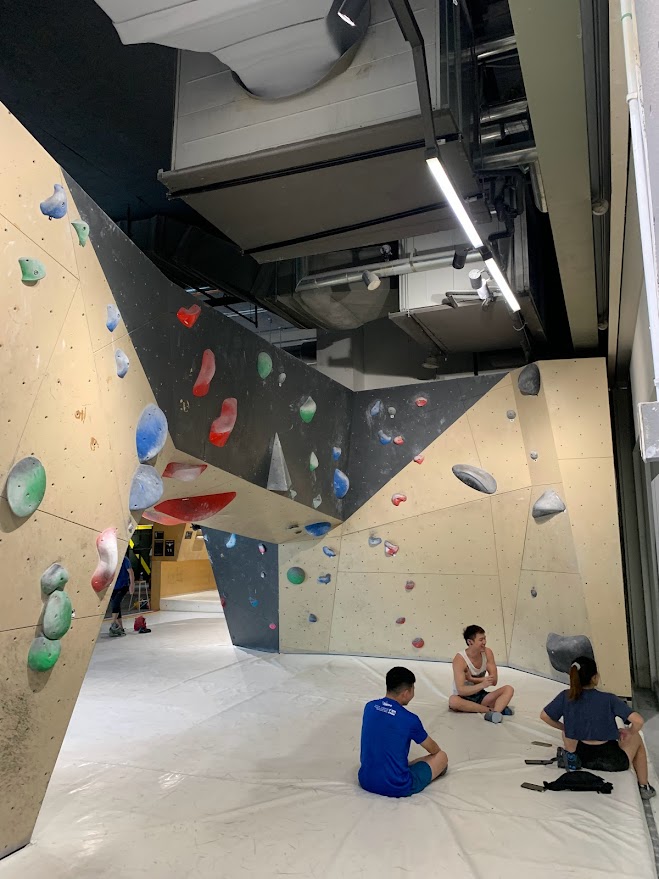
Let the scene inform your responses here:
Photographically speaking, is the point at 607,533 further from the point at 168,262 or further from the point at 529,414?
the point at 168,262

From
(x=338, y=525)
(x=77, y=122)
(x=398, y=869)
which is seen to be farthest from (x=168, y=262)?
(x=398, y=869)

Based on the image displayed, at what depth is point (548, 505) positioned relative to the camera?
222 inches

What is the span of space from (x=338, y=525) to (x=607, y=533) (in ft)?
8.60

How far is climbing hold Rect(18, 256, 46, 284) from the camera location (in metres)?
2.46

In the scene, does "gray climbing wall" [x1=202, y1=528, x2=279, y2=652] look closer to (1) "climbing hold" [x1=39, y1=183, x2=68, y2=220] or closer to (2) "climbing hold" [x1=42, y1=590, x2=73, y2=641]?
(2) "climbing hold" [x1=42, y1=590, x2=73, y2=641]

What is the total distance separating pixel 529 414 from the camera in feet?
19.5

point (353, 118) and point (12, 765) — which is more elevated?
point (353, 118)

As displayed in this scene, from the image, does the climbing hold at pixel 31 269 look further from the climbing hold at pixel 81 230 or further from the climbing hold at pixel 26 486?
the climbing hold at pixel 26 486

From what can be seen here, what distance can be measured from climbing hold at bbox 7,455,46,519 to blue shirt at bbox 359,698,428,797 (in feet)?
6.27

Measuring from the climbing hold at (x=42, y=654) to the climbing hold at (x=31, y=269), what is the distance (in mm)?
1427

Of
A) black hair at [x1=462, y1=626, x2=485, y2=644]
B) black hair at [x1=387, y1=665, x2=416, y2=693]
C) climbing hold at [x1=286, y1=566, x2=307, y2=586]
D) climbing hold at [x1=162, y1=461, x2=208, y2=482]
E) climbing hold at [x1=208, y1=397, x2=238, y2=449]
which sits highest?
climbing hold at [x1=208, y1=397, x2=238, y2=449]

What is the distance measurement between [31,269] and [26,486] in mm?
833

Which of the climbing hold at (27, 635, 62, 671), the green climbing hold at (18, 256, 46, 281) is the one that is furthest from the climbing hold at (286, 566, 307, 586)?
the green climbing hold at (18, 256, 46, 281)

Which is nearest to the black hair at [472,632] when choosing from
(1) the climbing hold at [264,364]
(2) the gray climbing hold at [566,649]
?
(2) the gray climbing hold at [566,649]
